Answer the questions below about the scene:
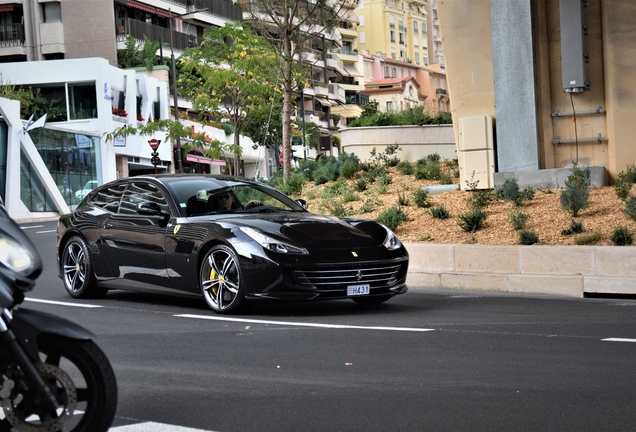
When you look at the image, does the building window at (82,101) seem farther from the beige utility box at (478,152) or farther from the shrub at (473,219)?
the shrub at (473,219)

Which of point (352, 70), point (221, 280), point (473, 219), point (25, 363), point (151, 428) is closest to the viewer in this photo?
point (25, 363)

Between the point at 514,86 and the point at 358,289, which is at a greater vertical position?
the point at 514,86

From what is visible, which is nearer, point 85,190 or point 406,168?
point 406,168

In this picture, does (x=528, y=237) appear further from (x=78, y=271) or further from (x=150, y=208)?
(x=78, y=271)

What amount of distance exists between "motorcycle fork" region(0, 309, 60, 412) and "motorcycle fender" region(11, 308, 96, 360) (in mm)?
36

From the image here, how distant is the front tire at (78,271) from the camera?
1238 cm

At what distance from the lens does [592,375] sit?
6.89 meters

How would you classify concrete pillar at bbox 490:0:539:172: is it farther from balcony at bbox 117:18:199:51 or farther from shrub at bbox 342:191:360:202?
balcony at bbox 117:18:199:51

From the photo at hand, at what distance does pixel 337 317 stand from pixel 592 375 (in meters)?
3.86

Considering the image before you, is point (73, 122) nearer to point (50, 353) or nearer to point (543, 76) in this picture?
point (543, 76)

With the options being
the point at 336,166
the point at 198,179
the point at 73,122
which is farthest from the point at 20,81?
the point at 198,179

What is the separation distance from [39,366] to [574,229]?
441 inches

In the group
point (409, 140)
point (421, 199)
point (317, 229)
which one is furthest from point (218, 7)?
point (317, 229)

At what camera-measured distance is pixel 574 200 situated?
51.2ft
